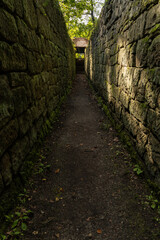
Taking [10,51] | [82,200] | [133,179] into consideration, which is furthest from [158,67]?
[82,200]

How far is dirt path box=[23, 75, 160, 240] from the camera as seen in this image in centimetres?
173

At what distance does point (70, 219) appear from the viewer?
1880 millimetres

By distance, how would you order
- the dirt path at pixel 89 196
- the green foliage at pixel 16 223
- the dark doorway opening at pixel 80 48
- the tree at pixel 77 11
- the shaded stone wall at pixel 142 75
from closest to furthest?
the green foliage at pixel 16 223 → the dirt path at pixel 89 196 → the shaded stone wall at pixel 142 75 → the tree at pixel 77 11 → the dark doorway opening at pixel 80 48

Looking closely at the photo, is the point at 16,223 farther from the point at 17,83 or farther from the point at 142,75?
the point at 142,75

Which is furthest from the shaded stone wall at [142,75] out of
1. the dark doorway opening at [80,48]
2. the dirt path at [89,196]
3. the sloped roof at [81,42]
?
the sloped roof at [81,42]

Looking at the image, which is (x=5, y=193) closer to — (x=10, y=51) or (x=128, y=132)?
(x=10, y=51)

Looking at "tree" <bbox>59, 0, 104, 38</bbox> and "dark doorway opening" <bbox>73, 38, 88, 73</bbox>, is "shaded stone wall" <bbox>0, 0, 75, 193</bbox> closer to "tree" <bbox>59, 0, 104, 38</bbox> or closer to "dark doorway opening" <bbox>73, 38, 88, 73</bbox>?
"tree" <bbox>59, 0, 104, 38</bbox>

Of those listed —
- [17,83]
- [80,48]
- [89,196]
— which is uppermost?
[80,48]

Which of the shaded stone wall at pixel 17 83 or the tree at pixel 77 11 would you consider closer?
the shaded stone wall at pixel 17 83

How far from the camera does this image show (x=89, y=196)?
221 cm

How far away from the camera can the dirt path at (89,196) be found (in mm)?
1733

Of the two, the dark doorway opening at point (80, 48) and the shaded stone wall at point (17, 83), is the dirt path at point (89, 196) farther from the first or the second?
the dark doorway opening at point (80, 48)

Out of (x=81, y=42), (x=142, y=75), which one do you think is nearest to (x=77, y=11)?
(x=142, y=75)

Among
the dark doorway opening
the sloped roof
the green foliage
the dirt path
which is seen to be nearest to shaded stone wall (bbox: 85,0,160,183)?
the dirt path
